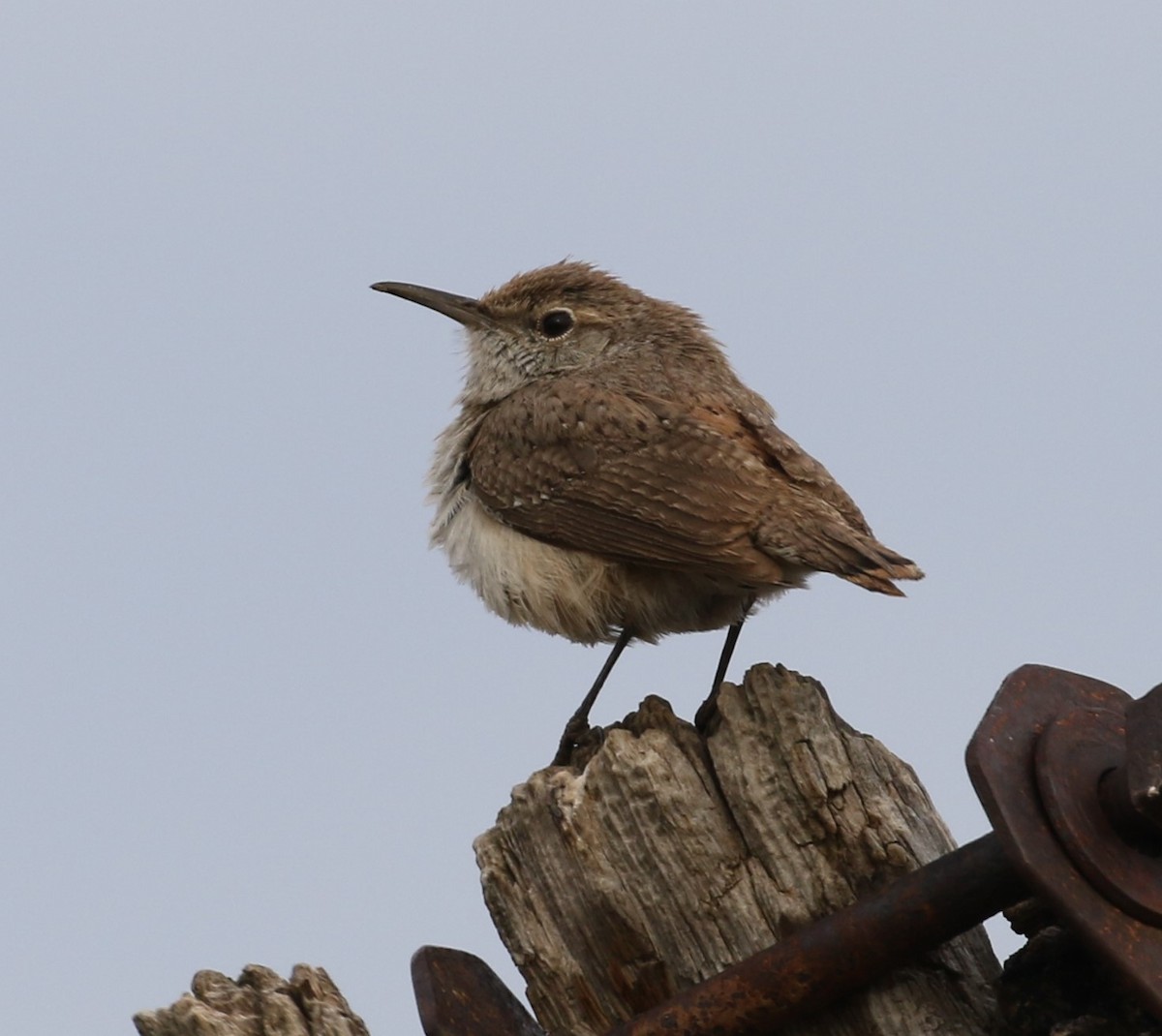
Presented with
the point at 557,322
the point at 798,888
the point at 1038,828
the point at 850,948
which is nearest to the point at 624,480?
the point at 557,322

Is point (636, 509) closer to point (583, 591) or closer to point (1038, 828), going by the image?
point (583, 591)

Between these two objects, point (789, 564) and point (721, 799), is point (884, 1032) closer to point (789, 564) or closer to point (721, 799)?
point (721, 799)

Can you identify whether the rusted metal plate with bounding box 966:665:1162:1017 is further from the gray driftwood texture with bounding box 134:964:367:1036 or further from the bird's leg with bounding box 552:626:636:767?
the bird's leg with bounding box 552:626:636:767

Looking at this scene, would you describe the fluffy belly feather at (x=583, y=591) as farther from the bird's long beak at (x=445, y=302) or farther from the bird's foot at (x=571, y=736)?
the bird's long beak at (x=445, y=302)

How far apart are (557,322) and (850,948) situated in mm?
4610

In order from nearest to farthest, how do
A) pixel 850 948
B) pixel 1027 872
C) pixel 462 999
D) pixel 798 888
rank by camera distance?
pixel 1027 872, pixel 850 948, pixel 798 888, pixel 462 999

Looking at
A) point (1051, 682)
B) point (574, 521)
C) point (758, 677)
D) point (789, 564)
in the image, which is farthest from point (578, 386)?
point (1051, 682)

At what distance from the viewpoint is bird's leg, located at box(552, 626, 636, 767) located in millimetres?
5434

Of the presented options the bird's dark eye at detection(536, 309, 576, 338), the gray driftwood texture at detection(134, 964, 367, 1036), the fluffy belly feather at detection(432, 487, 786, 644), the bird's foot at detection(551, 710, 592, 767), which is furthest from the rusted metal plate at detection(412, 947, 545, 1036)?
the bird's dark eye at detection(536, 309, 576, 338)

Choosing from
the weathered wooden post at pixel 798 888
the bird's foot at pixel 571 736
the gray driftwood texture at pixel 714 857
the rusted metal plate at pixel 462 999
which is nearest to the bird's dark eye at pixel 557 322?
the bird's foot at pixel 571 736

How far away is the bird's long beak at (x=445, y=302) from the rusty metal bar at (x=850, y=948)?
4.63 metres

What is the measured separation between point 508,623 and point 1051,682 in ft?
10.5

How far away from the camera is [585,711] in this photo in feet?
19.2

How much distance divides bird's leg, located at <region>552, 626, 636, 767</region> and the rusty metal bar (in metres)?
2.25
